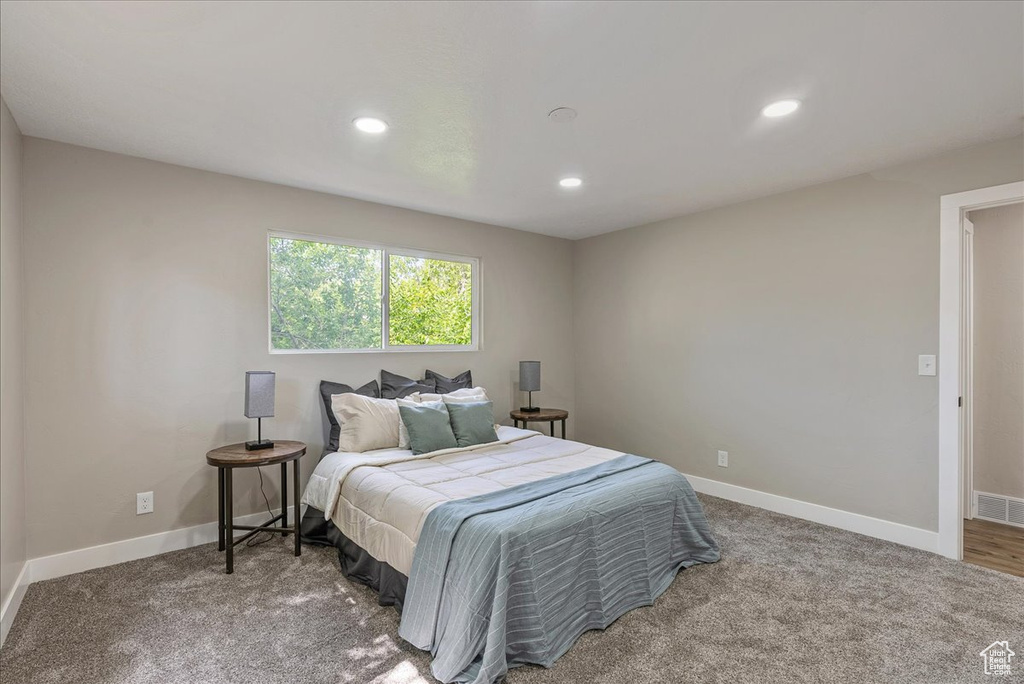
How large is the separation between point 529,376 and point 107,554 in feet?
10.5

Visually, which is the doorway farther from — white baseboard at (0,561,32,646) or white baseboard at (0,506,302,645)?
white baseboard at (0,561,32,646)

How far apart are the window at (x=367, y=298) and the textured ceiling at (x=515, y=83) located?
688mm

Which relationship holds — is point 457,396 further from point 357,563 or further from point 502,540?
point 502,540

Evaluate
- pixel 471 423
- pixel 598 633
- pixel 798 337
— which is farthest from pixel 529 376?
pixel 598 633

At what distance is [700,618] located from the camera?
231 cm

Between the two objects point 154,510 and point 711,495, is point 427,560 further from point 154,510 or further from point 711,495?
point 711,495

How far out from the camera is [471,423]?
3541 millimetres

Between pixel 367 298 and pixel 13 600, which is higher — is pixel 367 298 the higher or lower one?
the higher one

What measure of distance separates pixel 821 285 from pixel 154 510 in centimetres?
471

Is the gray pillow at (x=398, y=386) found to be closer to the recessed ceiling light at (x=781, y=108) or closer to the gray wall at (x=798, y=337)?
the gray wall at (x=798, y=337)

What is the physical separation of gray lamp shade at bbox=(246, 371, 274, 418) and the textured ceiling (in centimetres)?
134

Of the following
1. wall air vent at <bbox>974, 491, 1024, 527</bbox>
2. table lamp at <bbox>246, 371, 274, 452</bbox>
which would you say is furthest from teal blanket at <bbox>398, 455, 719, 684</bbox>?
wall air vent at <bbox>974, 491, 1024, 527</bbox>

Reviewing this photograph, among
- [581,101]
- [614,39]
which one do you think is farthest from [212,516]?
[614,39]

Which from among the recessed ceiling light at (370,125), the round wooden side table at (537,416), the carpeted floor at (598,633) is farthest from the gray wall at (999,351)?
the recessed ceiling light at (370,125)
